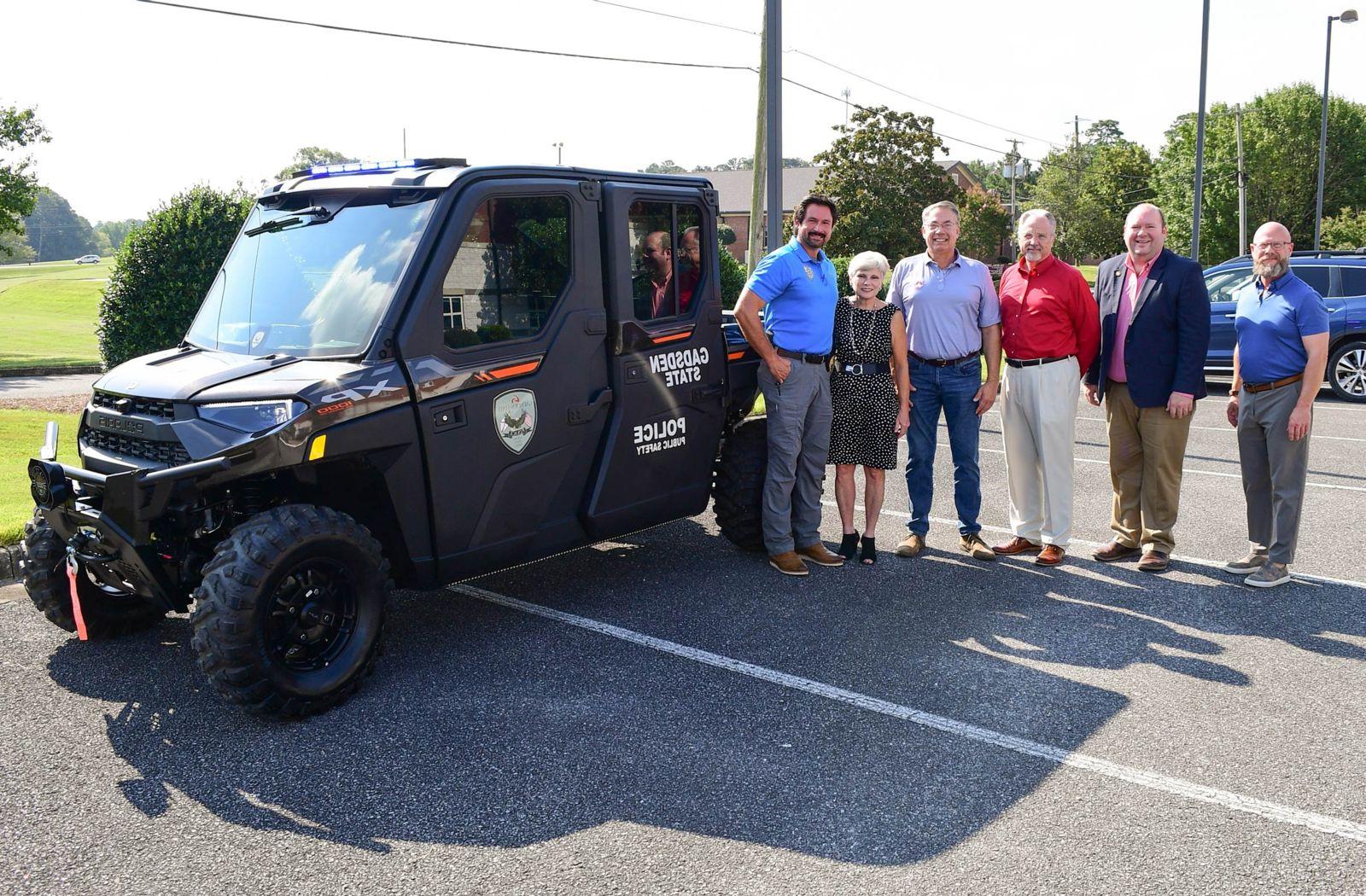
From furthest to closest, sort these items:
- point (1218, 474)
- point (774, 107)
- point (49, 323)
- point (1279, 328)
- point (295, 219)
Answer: point (49, 323) → point (774, 107) → point (1218, 474) → point (1279, 328) → point (295, 219)

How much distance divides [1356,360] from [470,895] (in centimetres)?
1435

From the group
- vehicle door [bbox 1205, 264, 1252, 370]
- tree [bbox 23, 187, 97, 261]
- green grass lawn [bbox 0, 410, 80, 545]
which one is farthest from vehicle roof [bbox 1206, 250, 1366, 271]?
tree [bbox 23, 187, 97, 261]

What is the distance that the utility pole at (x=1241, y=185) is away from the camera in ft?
163

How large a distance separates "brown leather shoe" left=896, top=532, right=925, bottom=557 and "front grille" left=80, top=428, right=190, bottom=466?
4160mm

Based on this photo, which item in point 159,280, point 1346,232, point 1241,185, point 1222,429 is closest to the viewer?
point 1222,429

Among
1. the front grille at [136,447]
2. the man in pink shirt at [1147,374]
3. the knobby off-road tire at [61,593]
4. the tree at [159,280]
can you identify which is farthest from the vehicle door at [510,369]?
the tree at [159,280]

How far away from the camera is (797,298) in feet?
20.0

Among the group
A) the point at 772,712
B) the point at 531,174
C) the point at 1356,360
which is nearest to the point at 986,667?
the point at 772,712

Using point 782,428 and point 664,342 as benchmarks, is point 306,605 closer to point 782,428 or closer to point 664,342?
point 664,342

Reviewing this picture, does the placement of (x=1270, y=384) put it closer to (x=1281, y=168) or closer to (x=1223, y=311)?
(x=1223, y=311)

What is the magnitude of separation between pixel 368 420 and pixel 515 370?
788 mm

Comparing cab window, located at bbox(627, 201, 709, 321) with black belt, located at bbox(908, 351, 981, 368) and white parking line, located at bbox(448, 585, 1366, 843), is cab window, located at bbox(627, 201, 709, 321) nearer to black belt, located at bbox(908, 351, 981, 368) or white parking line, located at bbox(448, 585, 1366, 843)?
black belt, located at bbox(908, 351, 981, 368)

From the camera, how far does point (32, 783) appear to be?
12.6ft

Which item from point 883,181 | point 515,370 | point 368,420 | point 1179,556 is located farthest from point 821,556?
point 883,181
